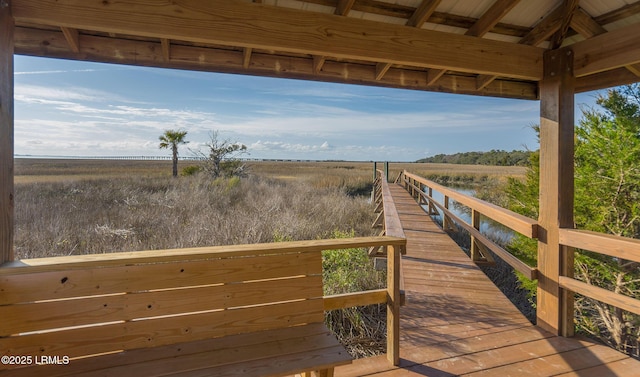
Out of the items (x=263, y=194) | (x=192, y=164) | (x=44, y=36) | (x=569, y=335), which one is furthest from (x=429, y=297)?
(x=192, y=164)

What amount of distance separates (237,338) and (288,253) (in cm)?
48

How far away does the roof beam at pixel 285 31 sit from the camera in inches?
62.8

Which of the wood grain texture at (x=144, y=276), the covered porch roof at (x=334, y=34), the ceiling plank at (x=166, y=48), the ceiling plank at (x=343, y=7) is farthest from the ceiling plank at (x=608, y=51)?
the ceiling plank at (x=166, y=48)

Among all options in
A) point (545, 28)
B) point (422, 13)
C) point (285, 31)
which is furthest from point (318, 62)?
point (545, 28)

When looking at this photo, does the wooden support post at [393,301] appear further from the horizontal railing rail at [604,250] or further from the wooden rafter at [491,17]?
the wooden rafter at [491,17]

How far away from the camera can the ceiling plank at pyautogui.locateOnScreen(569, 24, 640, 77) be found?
1.93 m

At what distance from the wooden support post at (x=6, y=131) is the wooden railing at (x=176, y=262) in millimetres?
165

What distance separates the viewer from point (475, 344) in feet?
7.20

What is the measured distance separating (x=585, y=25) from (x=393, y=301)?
2321mm

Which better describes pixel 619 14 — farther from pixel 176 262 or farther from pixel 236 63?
pixel 176 262

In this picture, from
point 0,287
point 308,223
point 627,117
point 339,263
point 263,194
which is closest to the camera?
point 0,287

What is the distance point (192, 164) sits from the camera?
661 inches

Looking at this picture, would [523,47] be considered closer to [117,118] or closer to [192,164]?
[192,164]

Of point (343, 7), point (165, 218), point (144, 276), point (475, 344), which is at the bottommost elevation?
point (475, 344)
